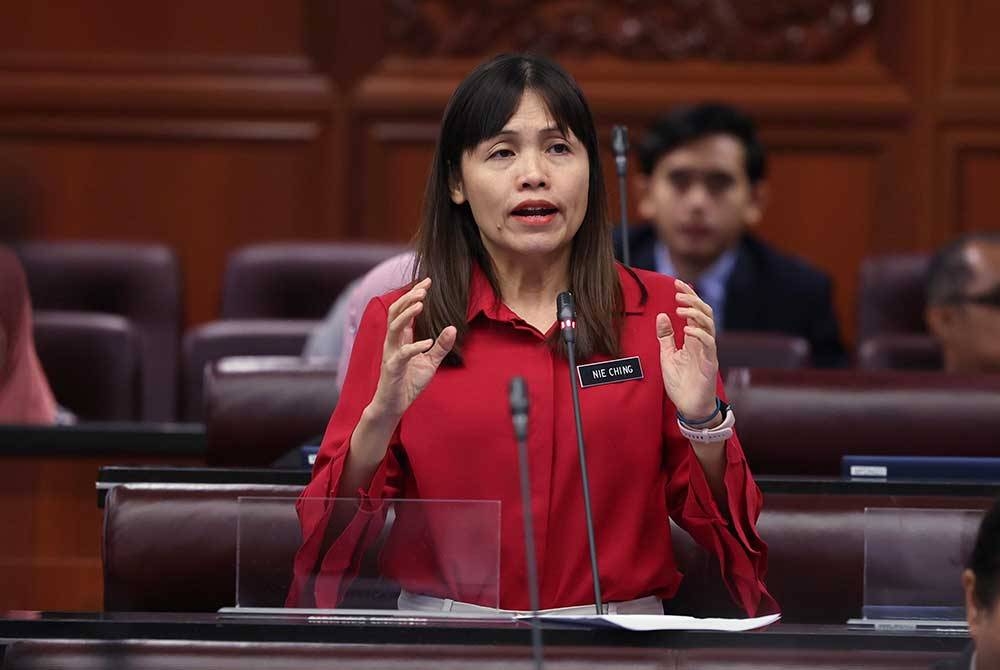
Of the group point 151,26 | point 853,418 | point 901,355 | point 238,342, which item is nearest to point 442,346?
point 853,418

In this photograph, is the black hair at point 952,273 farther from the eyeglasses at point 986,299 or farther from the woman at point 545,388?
the woman at point 545,388

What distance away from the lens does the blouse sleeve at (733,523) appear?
4.30 ft

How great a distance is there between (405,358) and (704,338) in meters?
0.23

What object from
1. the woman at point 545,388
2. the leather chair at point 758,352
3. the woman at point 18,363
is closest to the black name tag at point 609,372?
the woman at point 545,388

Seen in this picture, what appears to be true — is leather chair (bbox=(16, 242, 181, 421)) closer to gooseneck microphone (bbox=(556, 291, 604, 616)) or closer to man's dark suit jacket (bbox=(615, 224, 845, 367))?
man's dark suit jacket (bbox=(615, 224, 845, 367))

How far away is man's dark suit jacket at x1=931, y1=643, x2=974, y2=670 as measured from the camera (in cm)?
99

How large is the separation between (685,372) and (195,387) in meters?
1.52

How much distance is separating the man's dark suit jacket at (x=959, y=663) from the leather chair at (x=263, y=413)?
0.98 m

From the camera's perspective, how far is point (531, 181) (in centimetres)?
136

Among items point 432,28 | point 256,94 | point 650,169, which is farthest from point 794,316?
point 256,94

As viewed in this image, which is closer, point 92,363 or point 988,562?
point 988,562

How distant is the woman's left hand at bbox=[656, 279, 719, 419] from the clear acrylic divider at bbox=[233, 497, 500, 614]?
0.21m

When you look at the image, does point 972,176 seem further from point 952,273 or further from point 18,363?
point 18,363

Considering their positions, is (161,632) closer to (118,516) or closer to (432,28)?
(118,516)
